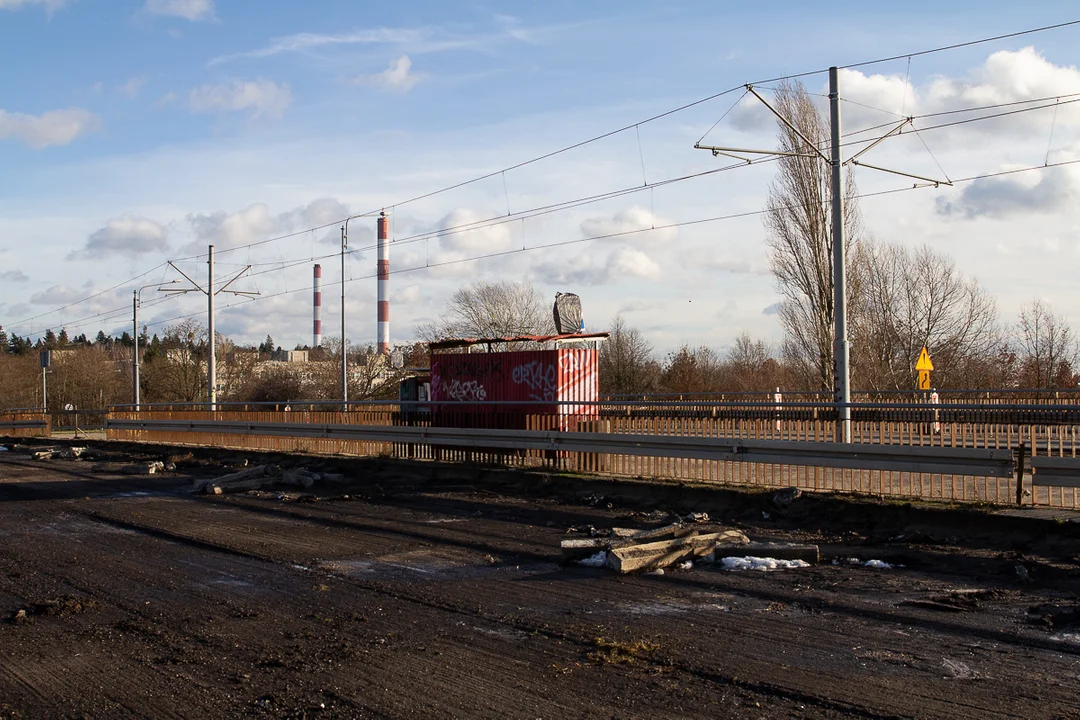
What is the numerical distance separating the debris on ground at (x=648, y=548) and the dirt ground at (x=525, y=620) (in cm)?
24

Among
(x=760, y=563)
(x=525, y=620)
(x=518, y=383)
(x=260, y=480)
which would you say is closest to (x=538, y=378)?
(x=518, y=383)

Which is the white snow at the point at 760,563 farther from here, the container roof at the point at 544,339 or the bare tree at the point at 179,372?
the bare tree at the point at 179,372

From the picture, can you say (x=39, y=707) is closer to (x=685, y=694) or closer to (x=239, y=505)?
(x=685, y=694)

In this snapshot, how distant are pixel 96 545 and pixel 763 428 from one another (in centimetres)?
976

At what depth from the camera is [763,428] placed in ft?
48.8

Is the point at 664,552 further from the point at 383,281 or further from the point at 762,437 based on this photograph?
the point at 383,281

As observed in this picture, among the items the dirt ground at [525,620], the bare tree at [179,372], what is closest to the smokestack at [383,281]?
the bare tree at [179,372]

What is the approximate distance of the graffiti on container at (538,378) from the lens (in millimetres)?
20125

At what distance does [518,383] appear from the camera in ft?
68.7

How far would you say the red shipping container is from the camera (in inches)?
789

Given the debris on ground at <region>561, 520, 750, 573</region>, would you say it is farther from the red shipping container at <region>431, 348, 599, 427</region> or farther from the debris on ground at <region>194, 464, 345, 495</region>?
the debris on ground at <region>194, 464, 345, 495</region>

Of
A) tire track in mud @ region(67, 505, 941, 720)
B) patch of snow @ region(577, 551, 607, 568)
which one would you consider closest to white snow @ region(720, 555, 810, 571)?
patch of snow @ region(577, 551, 607, 568)

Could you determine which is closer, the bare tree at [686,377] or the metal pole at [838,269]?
the metal pole at [838,269]

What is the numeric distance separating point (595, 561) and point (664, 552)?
727 mm
